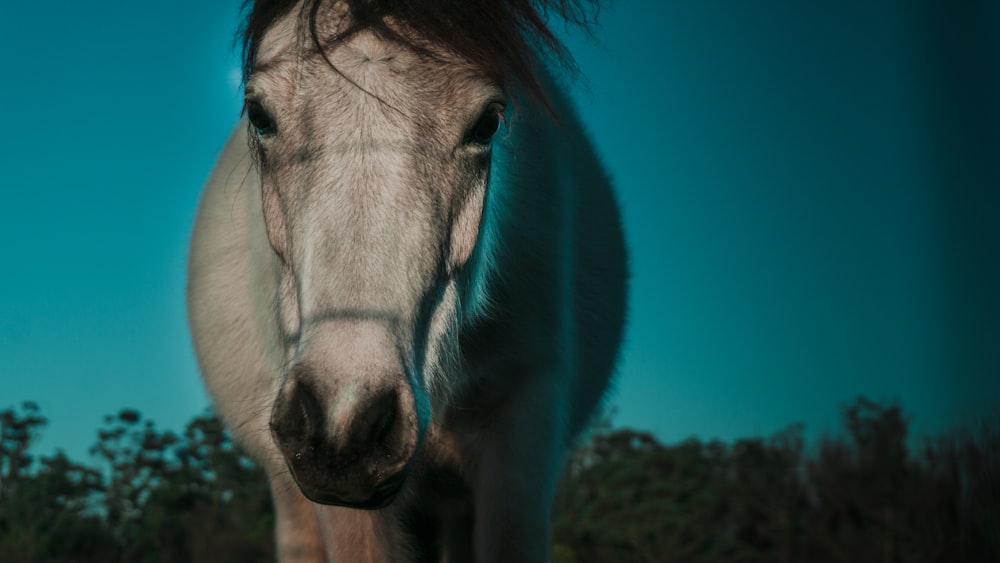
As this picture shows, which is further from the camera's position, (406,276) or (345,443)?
(406,276)

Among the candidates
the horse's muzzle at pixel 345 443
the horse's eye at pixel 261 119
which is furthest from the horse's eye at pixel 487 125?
the horse's muzzle at pixel 345 443

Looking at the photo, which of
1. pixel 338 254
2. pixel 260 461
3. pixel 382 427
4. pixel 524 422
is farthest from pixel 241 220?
pixel 382 427

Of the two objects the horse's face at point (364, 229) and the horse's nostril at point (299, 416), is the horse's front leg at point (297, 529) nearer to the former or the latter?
the horse's face at point (364, 229)

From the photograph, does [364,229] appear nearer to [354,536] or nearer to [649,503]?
[354,536]

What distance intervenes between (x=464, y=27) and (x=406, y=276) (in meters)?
0.79

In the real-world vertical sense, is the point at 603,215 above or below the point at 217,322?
above

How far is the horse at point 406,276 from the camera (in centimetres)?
158

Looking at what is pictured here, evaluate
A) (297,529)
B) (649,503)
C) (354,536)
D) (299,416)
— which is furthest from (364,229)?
(649,503)

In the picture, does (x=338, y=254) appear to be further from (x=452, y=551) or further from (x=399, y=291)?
(x=452, y=551)

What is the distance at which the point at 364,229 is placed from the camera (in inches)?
66.1

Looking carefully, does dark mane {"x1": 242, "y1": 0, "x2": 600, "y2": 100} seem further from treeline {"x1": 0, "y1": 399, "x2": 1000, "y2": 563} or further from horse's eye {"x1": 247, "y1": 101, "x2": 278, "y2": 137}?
treeline {"x1": 0, "y1": 399, "x2": 1000, "y2": 563}

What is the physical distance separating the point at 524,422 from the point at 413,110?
3.54 ft

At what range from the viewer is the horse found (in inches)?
62.1

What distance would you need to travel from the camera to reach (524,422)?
8.33ft
